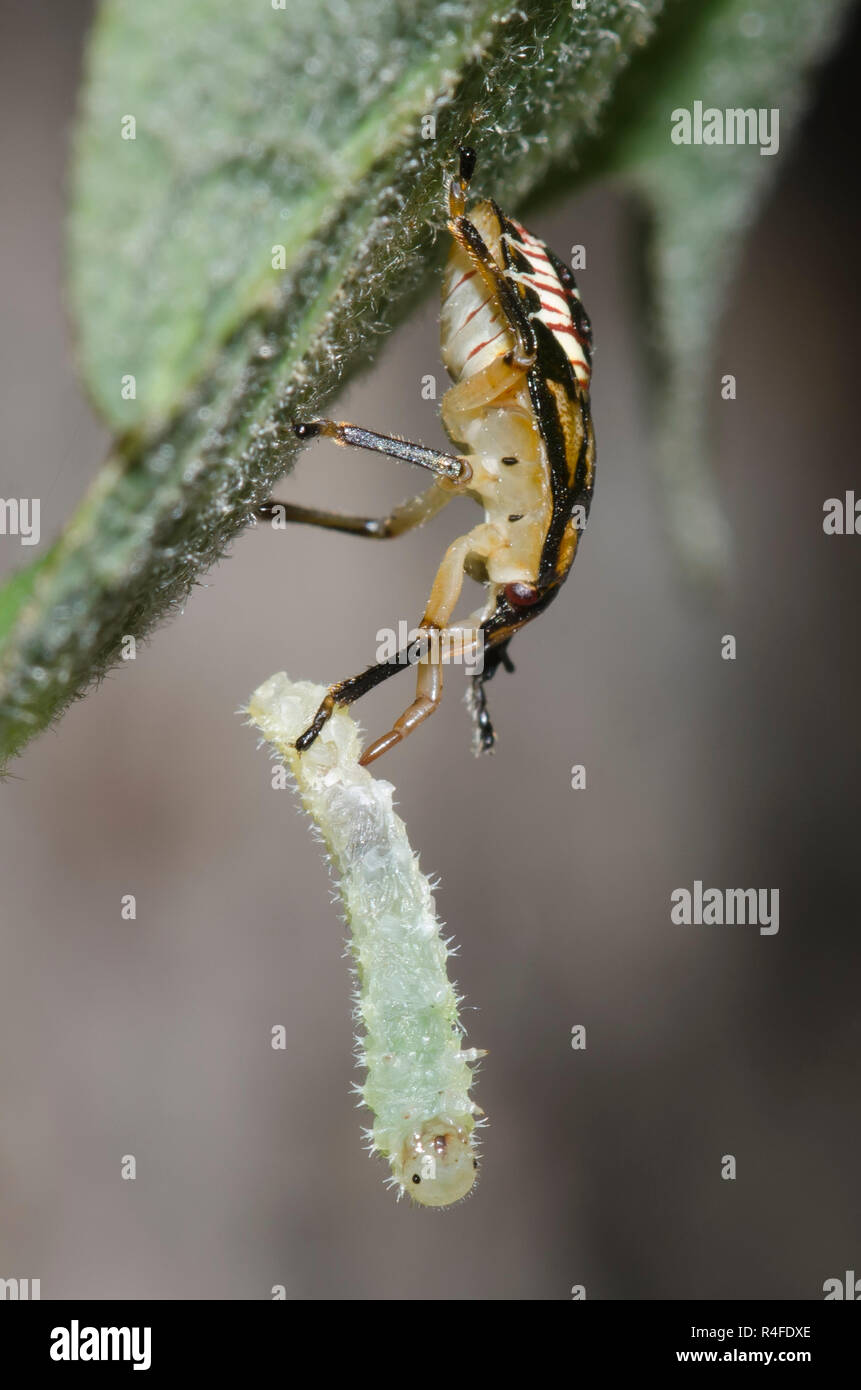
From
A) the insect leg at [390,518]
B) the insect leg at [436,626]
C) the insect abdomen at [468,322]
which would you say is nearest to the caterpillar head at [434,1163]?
the insect leg at [436,626]

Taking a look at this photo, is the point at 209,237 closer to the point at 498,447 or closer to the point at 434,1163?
the point at 498,447

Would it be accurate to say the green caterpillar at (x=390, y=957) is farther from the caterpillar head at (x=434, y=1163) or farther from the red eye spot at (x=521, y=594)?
the red eye spot at (x=521, y=594)

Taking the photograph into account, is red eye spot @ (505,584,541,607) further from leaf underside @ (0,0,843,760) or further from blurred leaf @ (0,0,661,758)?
blurred leaf @ (0,0,661,758)

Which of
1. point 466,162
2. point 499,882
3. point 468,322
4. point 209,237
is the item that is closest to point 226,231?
point 209,237

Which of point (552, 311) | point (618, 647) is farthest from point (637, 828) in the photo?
point (552, 311)

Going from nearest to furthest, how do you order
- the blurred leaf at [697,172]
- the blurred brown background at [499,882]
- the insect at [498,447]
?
1. the insect at [498,447]
2. the blurred leaf at [697,172]
3. the blurred brown background at [499,882]

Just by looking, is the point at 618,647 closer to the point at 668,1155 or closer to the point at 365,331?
the point at 668,1155

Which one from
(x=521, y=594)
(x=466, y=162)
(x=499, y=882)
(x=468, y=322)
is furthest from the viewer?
(x=499, y=882)

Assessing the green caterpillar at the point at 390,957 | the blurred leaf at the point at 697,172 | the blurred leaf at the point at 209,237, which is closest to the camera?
the blurred leaf at the point at 209,237
